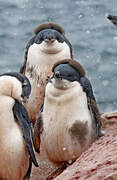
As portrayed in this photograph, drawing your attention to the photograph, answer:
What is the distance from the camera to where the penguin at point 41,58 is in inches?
279

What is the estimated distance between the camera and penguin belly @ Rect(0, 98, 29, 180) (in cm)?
534

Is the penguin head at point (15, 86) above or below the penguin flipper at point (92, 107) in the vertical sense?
above

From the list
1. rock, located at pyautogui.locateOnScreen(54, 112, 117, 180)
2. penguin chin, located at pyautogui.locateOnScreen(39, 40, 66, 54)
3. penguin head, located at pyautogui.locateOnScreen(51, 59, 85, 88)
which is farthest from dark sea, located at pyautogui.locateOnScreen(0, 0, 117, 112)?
rock, located at pyautogui.locateOnScreen(54, 112, 117, 180)

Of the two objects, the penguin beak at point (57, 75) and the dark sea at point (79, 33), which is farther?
the dark sea at point (79, 33)

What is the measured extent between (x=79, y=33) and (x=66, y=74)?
831cm

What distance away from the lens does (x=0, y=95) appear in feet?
17.6

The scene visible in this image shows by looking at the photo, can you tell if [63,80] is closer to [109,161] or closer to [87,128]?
[87,128]

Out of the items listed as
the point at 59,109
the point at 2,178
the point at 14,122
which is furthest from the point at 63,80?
the point at 2,178

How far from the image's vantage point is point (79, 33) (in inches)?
551

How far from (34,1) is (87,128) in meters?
10.8

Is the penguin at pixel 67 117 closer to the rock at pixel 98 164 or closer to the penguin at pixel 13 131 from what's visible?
the penguin at pixel 13 131

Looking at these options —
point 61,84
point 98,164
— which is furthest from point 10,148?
point 98,164

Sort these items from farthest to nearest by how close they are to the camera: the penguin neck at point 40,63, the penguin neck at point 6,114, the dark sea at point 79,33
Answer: the dark sea at point 79,33
the penguin neck at point 40,63
the penguin neck at point 6,114

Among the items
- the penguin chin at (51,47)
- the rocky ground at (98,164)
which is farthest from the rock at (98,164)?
the penguin chin at (51,47)
